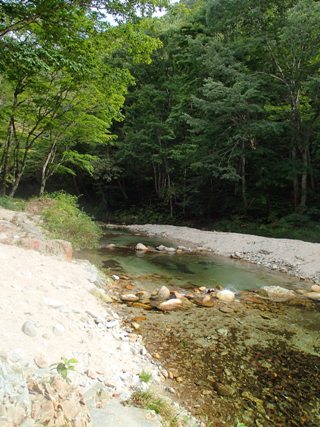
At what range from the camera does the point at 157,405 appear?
263 centimetres

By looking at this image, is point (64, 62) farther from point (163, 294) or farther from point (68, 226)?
point (163, 294)

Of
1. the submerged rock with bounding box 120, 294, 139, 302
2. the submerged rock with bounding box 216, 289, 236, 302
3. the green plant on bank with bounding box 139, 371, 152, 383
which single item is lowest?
the submerged rock with bounding box 216, 289, 236, 302

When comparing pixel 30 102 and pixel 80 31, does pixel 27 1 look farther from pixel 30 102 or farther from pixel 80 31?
pixel 30 102

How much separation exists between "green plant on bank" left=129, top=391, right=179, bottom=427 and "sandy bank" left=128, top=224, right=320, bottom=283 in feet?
23.2

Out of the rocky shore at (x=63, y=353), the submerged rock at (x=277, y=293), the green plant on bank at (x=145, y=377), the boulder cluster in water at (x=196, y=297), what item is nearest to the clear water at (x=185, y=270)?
the submerged rock at (x=277, y=293)

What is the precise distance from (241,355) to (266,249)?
811 centimetres

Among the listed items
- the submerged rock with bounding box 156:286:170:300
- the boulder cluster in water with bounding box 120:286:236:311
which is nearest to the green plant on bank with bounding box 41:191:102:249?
the boulder cluster in water with bounding box 120:286:236:311

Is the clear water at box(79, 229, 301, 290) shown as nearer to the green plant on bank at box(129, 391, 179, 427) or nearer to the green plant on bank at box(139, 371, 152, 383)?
the green plant on bank at box(139, 371, 152, 383)

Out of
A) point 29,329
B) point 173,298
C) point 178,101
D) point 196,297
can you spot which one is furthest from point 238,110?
point 29,329

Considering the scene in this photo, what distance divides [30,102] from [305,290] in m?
11.9

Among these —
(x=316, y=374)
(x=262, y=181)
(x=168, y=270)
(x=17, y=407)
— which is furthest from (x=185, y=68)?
(x=17, y=407)

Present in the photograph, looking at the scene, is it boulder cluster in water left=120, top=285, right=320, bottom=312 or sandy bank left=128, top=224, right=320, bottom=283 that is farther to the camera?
sandy bank left=128, top=224, right=320, bottom=283

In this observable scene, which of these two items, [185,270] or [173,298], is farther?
[185,270]

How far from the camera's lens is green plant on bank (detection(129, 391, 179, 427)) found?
8.33ft
